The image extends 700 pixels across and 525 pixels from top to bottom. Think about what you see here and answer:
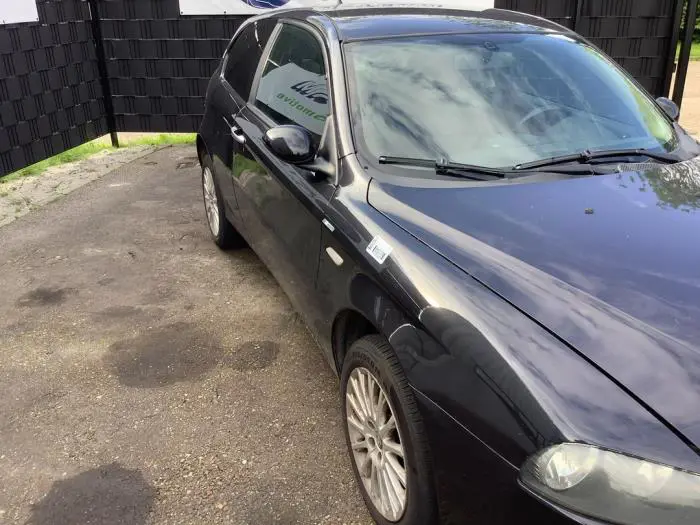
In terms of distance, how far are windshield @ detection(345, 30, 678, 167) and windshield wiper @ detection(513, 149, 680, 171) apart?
44 millimetres

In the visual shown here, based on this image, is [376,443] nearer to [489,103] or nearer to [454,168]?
[454,168]

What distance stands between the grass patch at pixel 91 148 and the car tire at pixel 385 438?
6.01m

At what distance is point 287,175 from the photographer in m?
3.01

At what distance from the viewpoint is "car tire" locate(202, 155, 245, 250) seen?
15.2 ft

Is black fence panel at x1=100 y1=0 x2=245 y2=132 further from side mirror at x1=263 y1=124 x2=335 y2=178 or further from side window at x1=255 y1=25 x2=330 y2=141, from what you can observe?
side mirror at x1=263 y1=124 x2=335 y2=178

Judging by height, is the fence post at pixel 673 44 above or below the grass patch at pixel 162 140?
above

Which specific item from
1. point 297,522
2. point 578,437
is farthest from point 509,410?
point 297,522

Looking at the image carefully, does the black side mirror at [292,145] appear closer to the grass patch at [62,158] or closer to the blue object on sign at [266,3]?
the grass patch at [62,158]

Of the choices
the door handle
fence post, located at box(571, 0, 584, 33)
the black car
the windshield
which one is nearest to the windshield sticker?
the black car

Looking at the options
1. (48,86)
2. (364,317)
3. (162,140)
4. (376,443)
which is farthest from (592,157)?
(162,140)

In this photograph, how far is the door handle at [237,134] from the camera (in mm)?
3727

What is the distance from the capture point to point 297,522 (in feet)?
7.80

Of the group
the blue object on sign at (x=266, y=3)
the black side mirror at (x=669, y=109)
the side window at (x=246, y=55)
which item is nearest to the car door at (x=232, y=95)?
the side window at (x=246, y=55)

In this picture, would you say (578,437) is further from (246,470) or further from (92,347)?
(92,347)
